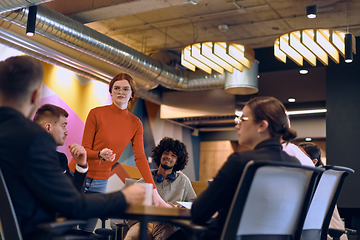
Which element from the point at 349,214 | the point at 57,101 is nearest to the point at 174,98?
the point at 57,101

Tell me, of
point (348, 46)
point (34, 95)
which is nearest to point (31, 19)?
point (34, 95)

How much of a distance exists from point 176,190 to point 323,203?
1541mm

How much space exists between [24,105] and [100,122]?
1345mm

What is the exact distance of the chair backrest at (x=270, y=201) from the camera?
4.16ft

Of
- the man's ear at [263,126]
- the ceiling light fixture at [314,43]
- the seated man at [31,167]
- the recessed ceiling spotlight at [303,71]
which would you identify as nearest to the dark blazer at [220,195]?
the man's ear at [263,126]

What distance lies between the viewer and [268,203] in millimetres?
1346

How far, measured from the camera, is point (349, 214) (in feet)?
17.6

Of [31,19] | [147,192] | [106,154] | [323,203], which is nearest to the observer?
[147,192]

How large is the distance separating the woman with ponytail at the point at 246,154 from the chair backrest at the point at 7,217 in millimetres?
589

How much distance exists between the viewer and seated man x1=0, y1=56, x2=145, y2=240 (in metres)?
1.16

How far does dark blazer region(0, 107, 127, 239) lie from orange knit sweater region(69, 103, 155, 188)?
4.25ft

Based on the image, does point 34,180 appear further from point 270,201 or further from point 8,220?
point 270,201

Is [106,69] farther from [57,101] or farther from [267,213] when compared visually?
[267,213]

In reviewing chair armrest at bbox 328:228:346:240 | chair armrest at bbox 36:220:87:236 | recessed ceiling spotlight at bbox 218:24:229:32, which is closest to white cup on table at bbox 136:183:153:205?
chair armrest at bbox 36:220:87:236
